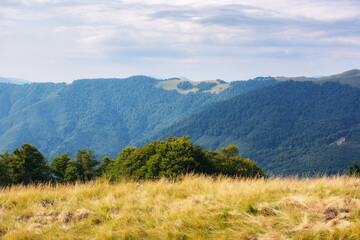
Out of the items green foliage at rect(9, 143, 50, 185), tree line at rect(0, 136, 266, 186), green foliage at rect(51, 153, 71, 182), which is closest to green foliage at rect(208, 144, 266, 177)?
tree line at rect(0, 136, 266, 186)

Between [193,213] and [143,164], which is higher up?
[193,213]

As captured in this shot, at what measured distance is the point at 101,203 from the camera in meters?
8.05

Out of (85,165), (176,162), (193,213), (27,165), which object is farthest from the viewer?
(85,165)

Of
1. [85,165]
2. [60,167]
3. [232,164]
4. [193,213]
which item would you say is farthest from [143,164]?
[193,213]

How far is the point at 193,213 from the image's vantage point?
6.62 metres

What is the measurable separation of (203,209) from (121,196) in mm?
3140

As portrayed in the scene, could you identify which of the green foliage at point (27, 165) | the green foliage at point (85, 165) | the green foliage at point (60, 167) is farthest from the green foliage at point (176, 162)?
the green foliage at point (60, 167)

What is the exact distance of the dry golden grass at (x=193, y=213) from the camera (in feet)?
18.7

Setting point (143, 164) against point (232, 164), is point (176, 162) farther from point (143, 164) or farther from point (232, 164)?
point (232, 164)

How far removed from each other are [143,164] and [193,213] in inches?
1317

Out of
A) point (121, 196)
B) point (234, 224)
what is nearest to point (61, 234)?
point (121, 196)

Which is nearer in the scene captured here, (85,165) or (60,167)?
(60,167)

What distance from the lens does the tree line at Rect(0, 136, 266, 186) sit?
28141 mm

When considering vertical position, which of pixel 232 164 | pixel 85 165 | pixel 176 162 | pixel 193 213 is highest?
pixel 193 213
